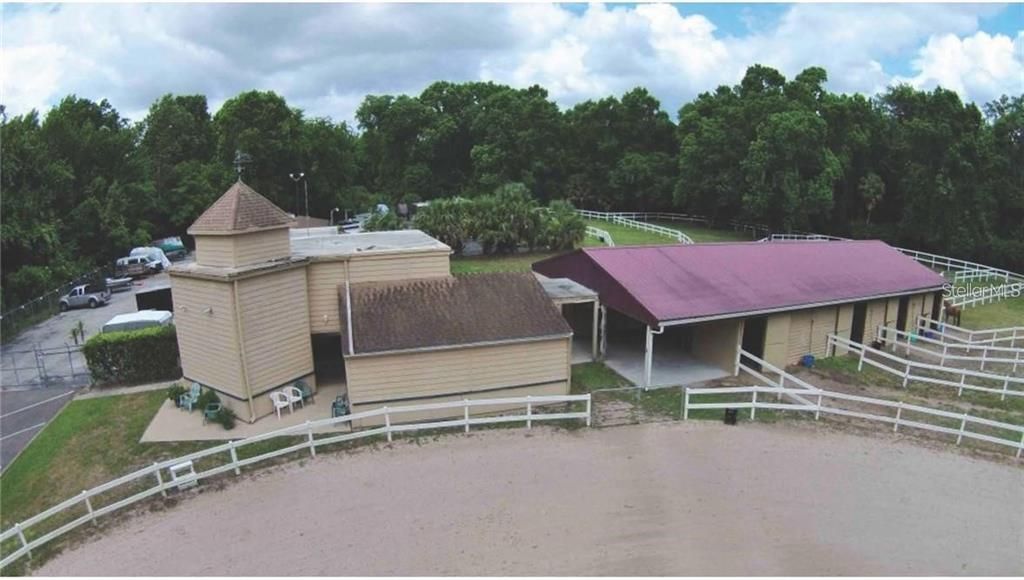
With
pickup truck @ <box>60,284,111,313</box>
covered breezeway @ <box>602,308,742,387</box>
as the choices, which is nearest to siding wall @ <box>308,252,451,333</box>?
covered breezeway @ <box>602,308,742,387</box>

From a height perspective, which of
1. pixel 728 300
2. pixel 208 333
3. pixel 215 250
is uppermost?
pixel 215 250

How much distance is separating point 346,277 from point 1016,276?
3823cm

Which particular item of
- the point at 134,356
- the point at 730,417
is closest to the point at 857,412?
the point at 730,417

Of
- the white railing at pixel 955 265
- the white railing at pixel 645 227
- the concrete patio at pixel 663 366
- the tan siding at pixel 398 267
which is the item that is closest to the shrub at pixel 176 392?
the tan siding at pixel 398 267

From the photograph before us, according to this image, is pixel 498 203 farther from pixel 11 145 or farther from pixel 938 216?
pixel 938 216

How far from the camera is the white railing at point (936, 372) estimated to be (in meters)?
16.2

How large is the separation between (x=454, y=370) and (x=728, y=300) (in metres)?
8.40

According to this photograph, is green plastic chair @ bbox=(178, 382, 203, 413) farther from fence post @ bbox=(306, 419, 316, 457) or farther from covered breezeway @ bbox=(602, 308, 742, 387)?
covered breezeway @ bbox=(602, 308, 742, 387)

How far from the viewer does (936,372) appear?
62.5 feet

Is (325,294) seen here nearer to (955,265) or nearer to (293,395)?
(293,395)

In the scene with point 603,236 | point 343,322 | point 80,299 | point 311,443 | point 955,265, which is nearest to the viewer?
point 311,443

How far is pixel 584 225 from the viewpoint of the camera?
30.6 meters

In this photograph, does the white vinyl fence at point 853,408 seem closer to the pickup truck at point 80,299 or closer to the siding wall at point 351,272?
the siding wall at point 351,272

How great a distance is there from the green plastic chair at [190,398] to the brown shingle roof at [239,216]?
409 cm
